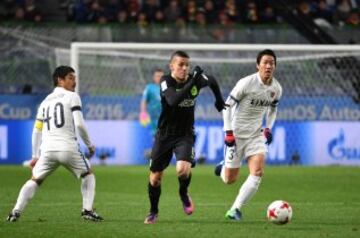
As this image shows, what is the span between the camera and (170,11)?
2725 centimetres

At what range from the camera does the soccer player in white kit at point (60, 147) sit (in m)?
11.0

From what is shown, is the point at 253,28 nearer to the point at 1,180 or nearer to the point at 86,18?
the point at 86,18

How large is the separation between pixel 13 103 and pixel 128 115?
2807 mm

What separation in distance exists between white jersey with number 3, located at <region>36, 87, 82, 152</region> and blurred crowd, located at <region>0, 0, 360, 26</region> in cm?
1538

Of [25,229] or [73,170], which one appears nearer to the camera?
[25,229]

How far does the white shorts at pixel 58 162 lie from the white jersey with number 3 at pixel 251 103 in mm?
2110

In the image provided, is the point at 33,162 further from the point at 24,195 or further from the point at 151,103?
the point at 151,103

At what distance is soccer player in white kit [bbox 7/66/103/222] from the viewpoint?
35.9ft

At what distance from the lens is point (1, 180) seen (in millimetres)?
17781

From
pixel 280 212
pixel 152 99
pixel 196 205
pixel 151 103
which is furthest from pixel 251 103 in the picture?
pixel 151 103

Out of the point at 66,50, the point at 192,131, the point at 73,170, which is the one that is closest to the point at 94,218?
the point at 73,170

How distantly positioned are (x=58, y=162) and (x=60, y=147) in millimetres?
201

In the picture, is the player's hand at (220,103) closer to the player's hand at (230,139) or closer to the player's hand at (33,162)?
the player's hand at (230,139)

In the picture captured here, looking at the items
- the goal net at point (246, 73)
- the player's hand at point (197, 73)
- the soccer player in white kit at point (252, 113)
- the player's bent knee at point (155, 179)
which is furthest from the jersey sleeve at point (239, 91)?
the goal net at point (246, 73)
